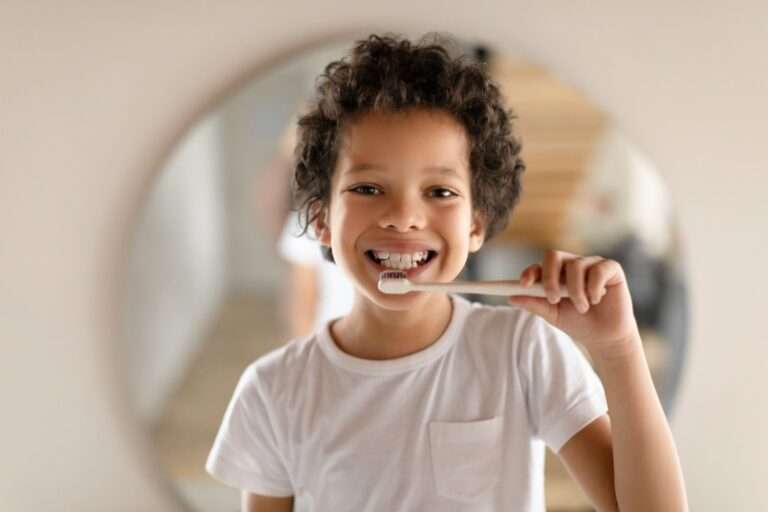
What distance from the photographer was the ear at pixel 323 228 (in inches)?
32.3

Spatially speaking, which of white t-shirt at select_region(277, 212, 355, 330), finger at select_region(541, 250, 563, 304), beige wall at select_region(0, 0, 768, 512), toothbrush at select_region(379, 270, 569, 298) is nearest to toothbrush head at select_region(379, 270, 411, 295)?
toothbrush at select_region(379, 270, 569, 298)

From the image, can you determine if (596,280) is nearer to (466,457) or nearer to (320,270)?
(466,457)

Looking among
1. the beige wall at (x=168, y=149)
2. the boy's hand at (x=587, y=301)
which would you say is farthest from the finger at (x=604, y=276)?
the beige wall at (x=168, y=149)

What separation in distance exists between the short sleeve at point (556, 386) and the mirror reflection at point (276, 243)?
19cm

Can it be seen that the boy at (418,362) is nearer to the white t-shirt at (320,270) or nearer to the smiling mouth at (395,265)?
the smiling mouth at (395,265)

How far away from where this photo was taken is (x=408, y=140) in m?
0.76

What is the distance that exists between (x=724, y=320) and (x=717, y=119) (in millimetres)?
210

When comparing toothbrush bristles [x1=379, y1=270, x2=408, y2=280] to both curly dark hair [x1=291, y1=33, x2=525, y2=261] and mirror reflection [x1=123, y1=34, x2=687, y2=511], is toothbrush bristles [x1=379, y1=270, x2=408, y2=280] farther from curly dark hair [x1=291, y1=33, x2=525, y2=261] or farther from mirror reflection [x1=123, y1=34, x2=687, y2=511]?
mirror reflection [x1=123, y1=34, x2=687, y2=511]

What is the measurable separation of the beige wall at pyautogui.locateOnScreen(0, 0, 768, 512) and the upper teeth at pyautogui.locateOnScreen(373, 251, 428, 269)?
1.04ft

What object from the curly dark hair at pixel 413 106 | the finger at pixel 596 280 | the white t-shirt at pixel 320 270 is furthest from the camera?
the white t-shirt at pixel 320 270

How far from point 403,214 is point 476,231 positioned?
10 centimetres

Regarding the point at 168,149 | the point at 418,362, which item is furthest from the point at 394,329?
the point at 168,149

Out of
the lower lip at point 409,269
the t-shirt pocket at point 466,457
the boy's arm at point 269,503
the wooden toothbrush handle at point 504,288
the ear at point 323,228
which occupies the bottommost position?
the boy's arm at point 269,503

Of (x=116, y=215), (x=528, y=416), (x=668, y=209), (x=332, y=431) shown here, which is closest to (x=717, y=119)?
(x=668, y=209)
